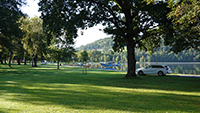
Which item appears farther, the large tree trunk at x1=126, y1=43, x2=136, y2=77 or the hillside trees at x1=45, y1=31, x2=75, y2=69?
the hillside trees at x1=45, y1=31, x2=75, y2=69

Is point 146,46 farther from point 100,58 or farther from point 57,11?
point 100,58

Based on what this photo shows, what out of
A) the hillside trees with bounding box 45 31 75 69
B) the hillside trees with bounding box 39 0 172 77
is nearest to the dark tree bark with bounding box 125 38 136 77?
the hillside trees with bounding box 39 0 172 77

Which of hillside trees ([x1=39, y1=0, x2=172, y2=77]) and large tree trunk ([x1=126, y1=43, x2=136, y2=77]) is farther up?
hillside trees ([x1=39, y1=0, x2=172, y2=77])

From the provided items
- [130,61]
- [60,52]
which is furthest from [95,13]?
[60,52]

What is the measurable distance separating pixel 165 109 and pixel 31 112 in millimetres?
5172

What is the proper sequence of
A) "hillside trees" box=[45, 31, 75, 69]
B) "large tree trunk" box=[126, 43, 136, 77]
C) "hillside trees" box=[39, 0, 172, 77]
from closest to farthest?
"hillside trees" box=[39, 0, 172, 77]
"large tree trunk" box=[126, 43, 136, 77]
"hillside trees" box=[45, 31, 75, 69]

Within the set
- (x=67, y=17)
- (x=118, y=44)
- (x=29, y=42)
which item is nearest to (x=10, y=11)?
(x=67, y=17)

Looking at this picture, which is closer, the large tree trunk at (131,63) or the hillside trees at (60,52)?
the large tree trunk at (131,63)

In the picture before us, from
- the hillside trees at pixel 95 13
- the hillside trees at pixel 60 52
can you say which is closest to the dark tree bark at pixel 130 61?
the hillside trees at pixel 95 13

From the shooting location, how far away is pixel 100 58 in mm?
175375

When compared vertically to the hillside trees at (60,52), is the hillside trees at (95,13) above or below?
above

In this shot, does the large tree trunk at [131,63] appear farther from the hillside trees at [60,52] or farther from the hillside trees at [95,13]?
the hillside trees at [60,52]

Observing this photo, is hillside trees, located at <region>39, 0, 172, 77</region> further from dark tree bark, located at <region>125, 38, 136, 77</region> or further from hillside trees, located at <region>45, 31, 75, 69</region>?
hillside trees, located at <region>45, 31, 75, 69</region>

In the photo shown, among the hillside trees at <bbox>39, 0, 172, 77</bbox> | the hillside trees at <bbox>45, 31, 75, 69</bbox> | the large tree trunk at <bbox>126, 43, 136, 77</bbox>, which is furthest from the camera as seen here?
the hillside trees at <bbox>45, 31, 75, 69</bbox>
